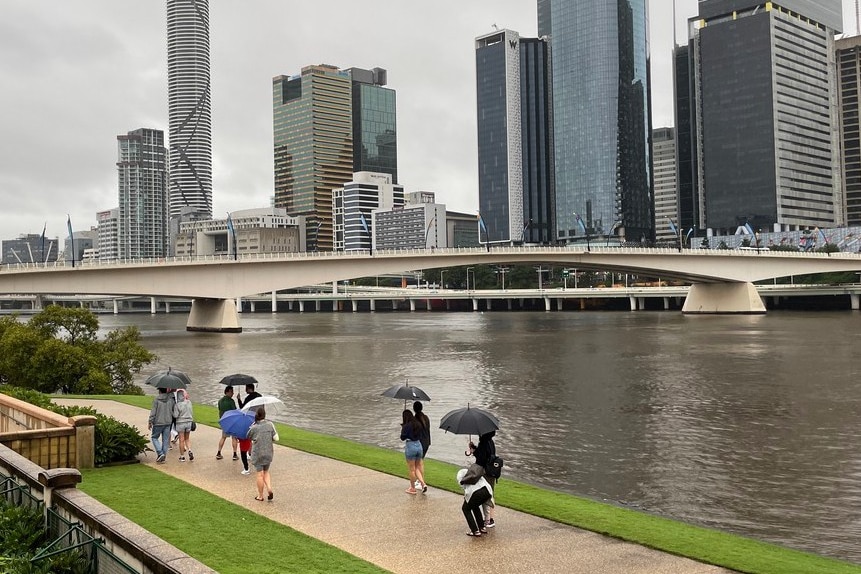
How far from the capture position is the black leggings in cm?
1134

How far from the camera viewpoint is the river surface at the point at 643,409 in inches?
648

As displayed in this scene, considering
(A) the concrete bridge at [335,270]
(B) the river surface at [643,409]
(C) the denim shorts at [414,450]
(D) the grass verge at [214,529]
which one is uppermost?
(A) the concrete bridge at [335,270]

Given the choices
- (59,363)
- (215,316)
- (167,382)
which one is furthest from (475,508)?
(215,316)

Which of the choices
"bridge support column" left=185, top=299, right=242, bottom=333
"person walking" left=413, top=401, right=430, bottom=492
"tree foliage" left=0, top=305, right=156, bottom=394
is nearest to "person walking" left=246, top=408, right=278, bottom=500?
"person walking" left=413, top=401, right=430, bottom=492

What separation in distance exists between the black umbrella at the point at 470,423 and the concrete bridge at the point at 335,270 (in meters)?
67.2

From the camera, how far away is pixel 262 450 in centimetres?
A: 1327

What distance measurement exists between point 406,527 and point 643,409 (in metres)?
18.8

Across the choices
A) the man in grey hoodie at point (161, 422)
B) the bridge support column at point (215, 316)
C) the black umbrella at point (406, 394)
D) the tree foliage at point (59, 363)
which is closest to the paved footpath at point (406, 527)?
the man in grey hoodie at point (161, 422)

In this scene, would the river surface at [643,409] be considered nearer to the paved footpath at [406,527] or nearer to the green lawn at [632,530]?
the green lawn at [632,530]

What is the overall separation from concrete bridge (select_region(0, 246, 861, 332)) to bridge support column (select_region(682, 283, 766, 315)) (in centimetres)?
14

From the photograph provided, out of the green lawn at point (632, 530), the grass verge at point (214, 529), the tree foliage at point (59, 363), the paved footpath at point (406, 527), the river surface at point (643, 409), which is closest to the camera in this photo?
the grass verge at point (214, 529)

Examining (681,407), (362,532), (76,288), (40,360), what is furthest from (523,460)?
(76,288)

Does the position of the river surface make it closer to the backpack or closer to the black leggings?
the backpack

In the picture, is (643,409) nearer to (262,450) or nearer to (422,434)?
(422,434)
